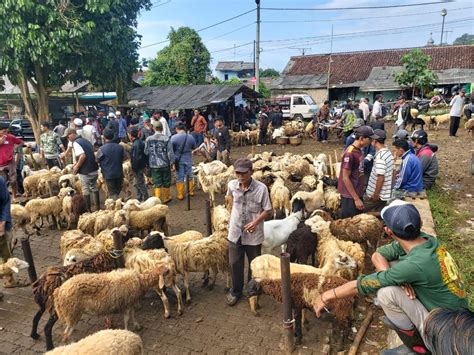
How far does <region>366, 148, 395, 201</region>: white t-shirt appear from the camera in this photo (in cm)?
559

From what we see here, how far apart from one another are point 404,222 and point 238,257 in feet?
9.31

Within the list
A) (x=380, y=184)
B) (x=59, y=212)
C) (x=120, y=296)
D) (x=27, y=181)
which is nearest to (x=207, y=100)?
(x=27, y=181)

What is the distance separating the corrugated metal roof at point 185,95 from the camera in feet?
64.7

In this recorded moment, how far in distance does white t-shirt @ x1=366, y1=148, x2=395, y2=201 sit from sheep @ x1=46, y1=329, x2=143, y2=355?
4382mm

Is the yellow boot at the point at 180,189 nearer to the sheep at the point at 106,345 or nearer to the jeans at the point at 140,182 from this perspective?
the jeans at the point at 140,182

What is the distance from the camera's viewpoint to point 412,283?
2.54 m

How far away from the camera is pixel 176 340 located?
433 cm

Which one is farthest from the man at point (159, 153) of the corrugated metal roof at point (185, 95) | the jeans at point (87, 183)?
the corrugated metal roof at point (185, 95)

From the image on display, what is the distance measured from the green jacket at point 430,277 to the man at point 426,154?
545 cm

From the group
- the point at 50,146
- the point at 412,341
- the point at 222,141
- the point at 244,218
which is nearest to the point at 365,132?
the point at 244,218

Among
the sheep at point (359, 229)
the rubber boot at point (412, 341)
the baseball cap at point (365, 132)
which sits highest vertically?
the baseball cap at point (365, 132)

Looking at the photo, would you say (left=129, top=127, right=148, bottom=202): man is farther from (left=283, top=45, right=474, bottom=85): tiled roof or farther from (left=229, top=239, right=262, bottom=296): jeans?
(left=283, top=45, right=474, bottom=85): tiled roof

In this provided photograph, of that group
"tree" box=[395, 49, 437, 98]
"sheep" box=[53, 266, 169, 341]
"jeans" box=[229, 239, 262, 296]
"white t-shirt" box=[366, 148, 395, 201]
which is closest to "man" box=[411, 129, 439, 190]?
"white t-shirt" box=[366, 148, 395, 201]

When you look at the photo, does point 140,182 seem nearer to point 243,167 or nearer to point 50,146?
point 50,146
